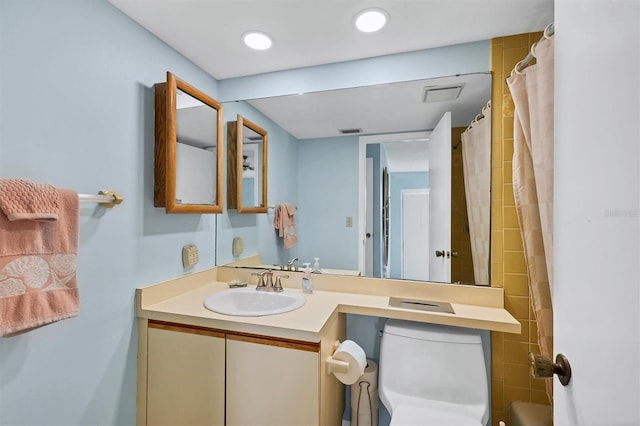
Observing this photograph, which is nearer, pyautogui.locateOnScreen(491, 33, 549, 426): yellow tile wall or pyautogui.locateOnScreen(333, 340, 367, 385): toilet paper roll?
pyautogui.locateOnScreen(333, 340, 367, 385): toilet paper roll

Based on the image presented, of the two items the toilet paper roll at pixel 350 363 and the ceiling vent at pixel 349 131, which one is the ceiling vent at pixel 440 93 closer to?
the ceiling vent at pixel 349 131

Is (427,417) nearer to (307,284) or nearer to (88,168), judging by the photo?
(307,284)

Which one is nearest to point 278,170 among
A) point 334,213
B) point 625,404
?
point 334,213

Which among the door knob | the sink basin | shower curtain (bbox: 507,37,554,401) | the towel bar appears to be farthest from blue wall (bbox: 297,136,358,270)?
the door knob

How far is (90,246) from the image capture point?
1.21 metres

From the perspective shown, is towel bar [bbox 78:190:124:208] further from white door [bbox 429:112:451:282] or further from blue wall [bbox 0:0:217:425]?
white door [bbox 429:112:451:282]

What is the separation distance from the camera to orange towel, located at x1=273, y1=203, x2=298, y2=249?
1.91 meters

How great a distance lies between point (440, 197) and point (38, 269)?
1722mm

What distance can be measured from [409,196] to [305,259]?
746 millimetres

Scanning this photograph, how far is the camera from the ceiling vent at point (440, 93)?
159cm

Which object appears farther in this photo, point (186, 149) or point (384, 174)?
→ point (384, 174)

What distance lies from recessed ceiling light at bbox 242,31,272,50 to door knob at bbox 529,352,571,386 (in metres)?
1.68

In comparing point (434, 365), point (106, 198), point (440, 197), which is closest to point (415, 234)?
point (440, 197)

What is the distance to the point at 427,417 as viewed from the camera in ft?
4.06
